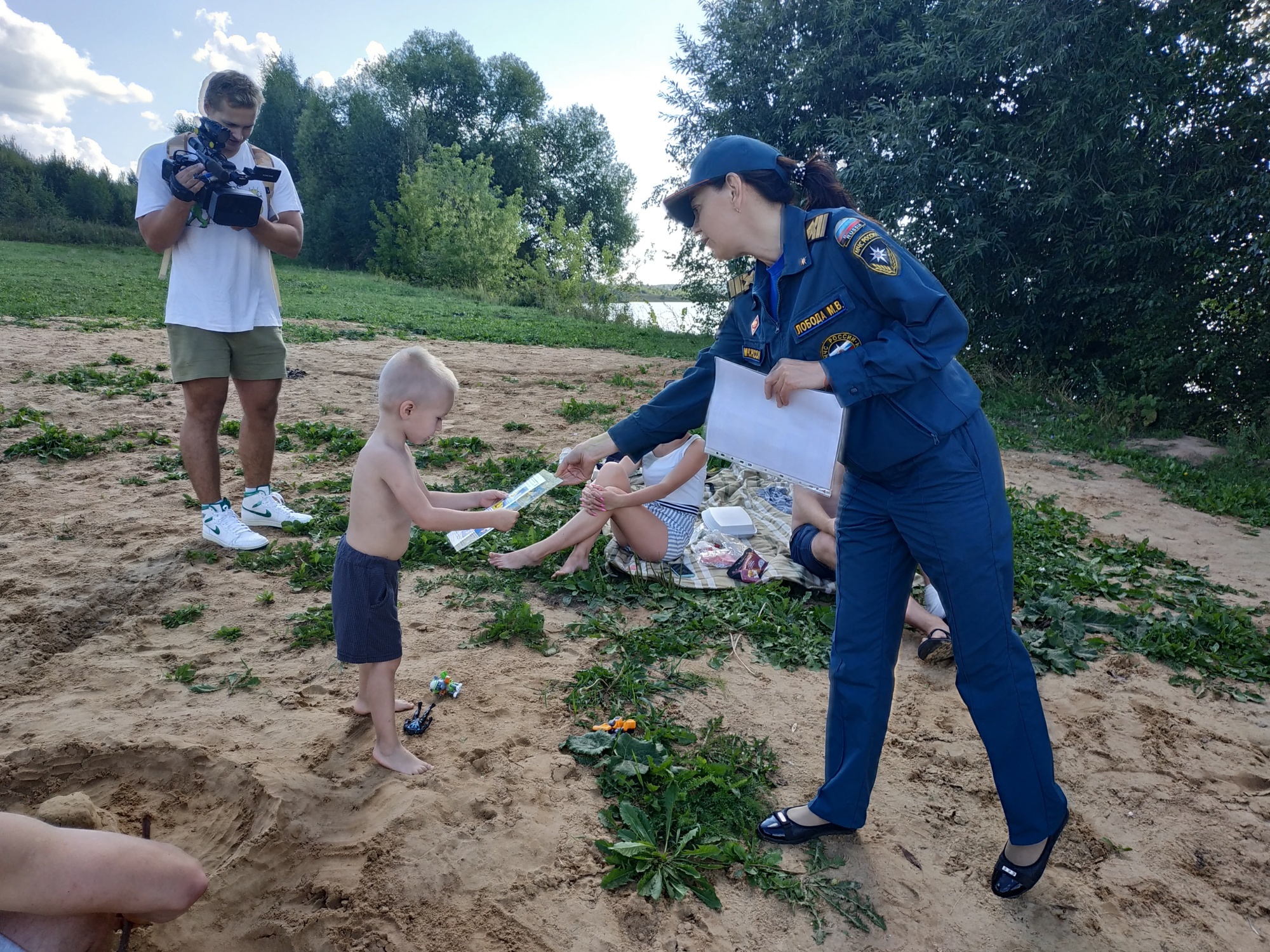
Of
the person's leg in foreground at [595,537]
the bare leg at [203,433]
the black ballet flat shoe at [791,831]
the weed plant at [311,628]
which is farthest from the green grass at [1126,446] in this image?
the bare leg at [203,433]

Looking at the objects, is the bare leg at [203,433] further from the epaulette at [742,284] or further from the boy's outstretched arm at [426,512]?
the epaulette at [742,284]

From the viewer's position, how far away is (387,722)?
9.45ft

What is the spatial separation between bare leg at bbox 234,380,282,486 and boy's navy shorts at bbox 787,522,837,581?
127 inches

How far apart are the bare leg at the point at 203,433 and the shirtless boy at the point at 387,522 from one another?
249 centimetres

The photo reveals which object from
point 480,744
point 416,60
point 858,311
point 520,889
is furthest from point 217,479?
point 416,60

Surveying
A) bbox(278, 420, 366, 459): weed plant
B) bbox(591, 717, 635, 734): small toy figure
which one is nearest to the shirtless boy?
bbox(591, 717, 635, 734): small toy figure

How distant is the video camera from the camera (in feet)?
14.6

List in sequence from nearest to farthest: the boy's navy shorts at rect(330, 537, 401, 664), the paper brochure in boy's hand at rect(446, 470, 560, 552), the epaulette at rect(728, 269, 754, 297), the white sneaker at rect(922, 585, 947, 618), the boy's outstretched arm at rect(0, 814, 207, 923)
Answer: the boy's outstretched arm at rect(0, 814, 207, 923)
the epaulette at rect(728, 269, 754, 297)
the boy's navy shorts at rect(330, 537, 401, 664)
the paper brochure in boy's hand at rect(446, 470, 560, 552)
the white sneaker at rect(922, 585, 947, 618)

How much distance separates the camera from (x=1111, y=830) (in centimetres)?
284

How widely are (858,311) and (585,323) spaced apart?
59.7ft

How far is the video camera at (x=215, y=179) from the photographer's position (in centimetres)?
446

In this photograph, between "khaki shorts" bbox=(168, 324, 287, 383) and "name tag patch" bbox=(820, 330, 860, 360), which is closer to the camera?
"name tag patch" bbox=(820, 330, 860, 360)

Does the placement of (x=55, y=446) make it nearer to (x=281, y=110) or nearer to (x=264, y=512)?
(x=264, y=512)

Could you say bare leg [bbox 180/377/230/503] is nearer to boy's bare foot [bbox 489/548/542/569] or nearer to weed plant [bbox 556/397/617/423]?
boy's bare foot [bbox 489/548/542/569]
